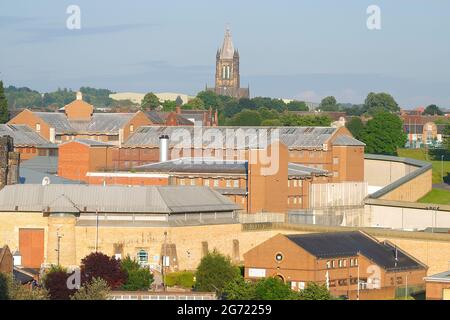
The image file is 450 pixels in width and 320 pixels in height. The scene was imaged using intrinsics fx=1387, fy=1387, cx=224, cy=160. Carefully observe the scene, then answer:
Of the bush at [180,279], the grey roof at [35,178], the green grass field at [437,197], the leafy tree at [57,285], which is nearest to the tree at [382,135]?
the green grass field at [437,197]

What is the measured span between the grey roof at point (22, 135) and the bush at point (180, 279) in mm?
34902

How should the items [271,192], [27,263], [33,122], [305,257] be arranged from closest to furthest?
[305,257]
[27,263]
[271,192]
[33,122]

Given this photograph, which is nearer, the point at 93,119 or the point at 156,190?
the point at 156,190

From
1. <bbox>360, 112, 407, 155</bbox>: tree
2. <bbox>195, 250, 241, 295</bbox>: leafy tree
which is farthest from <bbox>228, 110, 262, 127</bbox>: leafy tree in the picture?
<bbox>195, 250, 241, 295</bbox>: leafy tree

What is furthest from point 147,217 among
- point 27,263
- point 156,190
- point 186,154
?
point 186,154

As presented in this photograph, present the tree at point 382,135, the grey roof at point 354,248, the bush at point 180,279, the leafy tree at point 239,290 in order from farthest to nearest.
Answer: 1. the tree at point 382,135
2. the grey roof at point 354,248
3. the bush at point 180,279
4. the leafy tree at point 239,290

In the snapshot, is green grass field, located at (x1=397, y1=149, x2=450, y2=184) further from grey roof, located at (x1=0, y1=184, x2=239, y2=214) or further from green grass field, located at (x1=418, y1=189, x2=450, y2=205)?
grey roof, located at (x1=0, y1=184, x2=239, y2=214)

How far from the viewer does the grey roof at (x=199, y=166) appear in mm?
79062

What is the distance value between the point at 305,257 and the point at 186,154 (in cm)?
3505

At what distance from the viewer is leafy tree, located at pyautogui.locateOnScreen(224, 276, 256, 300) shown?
166 ft

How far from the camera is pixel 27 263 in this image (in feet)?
207

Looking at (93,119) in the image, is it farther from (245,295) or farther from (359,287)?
(245,295)

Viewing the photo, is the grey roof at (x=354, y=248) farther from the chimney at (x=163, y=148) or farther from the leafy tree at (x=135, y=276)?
the chimney at (x=163, y=148)

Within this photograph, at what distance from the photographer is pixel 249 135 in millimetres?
91812
